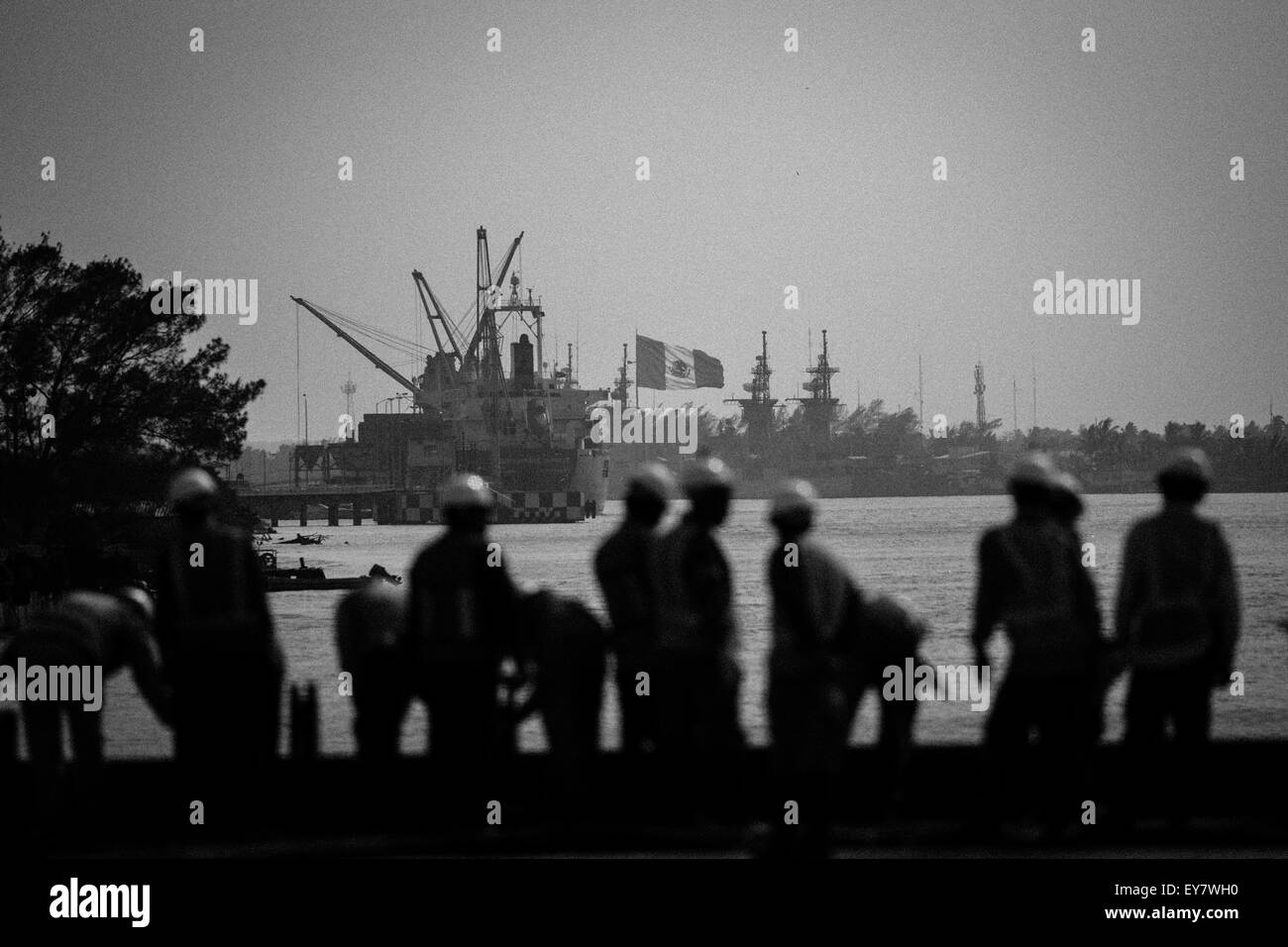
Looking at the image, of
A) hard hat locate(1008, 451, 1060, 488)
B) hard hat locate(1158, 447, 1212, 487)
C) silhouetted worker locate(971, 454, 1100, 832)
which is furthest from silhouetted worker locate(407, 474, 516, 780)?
hard hat locate(1158, 447, 1212, 487)

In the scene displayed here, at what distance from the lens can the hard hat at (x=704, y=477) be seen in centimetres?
775

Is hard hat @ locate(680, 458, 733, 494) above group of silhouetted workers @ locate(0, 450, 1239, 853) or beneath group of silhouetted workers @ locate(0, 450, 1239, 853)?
above

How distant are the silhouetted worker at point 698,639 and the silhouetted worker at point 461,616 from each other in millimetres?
878

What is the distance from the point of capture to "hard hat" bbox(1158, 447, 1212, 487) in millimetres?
7773

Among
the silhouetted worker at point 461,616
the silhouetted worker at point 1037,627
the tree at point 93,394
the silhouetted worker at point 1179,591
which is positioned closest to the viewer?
the silhouetted worker at point 1037,627

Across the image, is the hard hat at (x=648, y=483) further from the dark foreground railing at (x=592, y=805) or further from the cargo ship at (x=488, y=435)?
the cargo ship at (x=488, y=435)

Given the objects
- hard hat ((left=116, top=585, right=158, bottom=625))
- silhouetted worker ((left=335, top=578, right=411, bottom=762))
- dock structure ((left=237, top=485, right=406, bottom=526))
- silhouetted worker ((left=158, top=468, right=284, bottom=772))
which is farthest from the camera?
dock structure ((left=237, top=485, right=406, bottom=526))

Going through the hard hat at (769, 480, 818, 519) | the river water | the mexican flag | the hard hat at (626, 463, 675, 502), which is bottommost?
the river water

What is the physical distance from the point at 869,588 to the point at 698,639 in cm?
4450

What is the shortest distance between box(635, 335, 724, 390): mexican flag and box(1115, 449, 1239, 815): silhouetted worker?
16040cm

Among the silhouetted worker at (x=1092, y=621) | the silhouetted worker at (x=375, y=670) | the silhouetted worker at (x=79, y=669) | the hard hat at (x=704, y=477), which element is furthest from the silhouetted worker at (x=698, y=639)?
the silhouetted worker at (x=79, y=669)

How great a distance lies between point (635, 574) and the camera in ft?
26.1

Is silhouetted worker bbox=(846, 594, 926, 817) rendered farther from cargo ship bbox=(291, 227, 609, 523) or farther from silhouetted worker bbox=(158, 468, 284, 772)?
cargo ship bbox=(291, 227, 609, 523)

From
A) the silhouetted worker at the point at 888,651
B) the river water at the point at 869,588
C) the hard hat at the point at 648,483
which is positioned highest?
the hard hat at the point at 648,483
